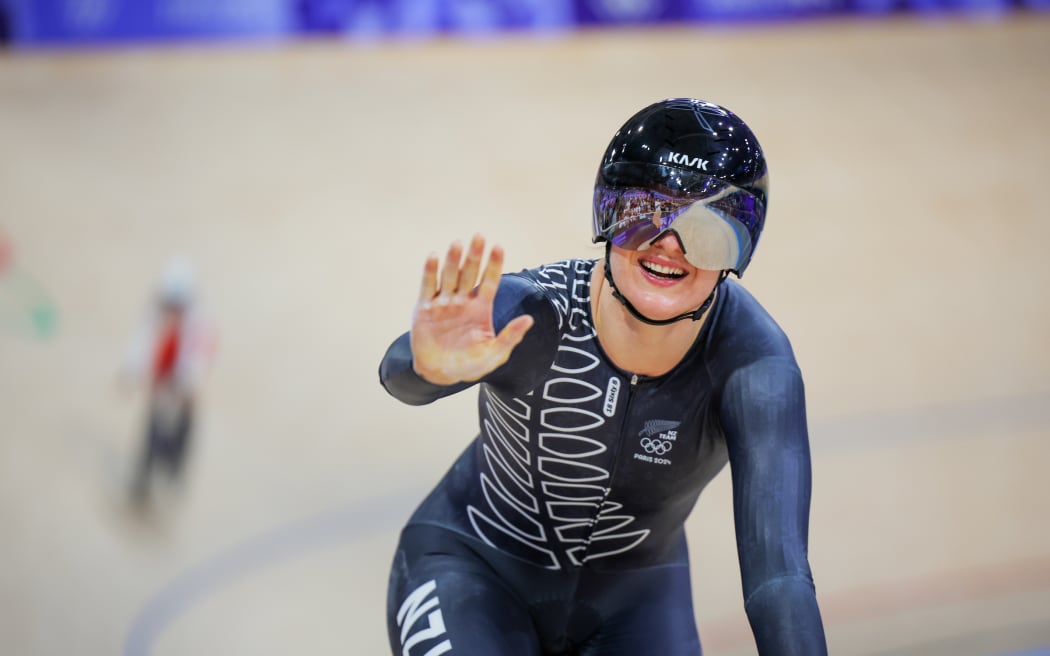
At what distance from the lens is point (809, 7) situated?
11.5 metres

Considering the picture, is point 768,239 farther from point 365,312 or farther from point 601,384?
point 601,384

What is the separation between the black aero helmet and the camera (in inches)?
84.0

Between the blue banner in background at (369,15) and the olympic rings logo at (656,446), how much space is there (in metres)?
8.89

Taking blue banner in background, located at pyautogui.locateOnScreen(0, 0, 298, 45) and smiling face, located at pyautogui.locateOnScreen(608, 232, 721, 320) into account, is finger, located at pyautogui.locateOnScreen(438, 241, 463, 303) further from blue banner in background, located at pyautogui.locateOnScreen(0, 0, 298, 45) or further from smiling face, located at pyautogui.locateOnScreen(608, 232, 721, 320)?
blue banner in background, located at pyautogui.locateOnScreen(0, 0, 298, 45)

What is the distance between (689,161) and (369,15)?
9.01 m

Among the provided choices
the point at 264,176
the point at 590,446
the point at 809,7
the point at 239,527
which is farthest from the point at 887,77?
the point at 590,446

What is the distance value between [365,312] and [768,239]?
267cm

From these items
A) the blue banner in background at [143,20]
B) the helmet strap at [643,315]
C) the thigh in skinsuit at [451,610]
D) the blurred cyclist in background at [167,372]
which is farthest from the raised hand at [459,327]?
the blue banner in background at [143,20]

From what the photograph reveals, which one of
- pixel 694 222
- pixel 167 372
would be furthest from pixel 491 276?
pixel 167 372

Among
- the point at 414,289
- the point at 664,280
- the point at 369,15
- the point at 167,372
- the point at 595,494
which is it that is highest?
the point at 369,15

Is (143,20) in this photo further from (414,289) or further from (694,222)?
(694,222)

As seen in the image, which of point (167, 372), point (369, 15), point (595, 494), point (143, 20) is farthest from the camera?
point (369, 15)

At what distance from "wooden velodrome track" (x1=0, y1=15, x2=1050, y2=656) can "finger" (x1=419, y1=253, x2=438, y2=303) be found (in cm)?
279

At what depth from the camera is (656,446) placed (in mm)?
2357
